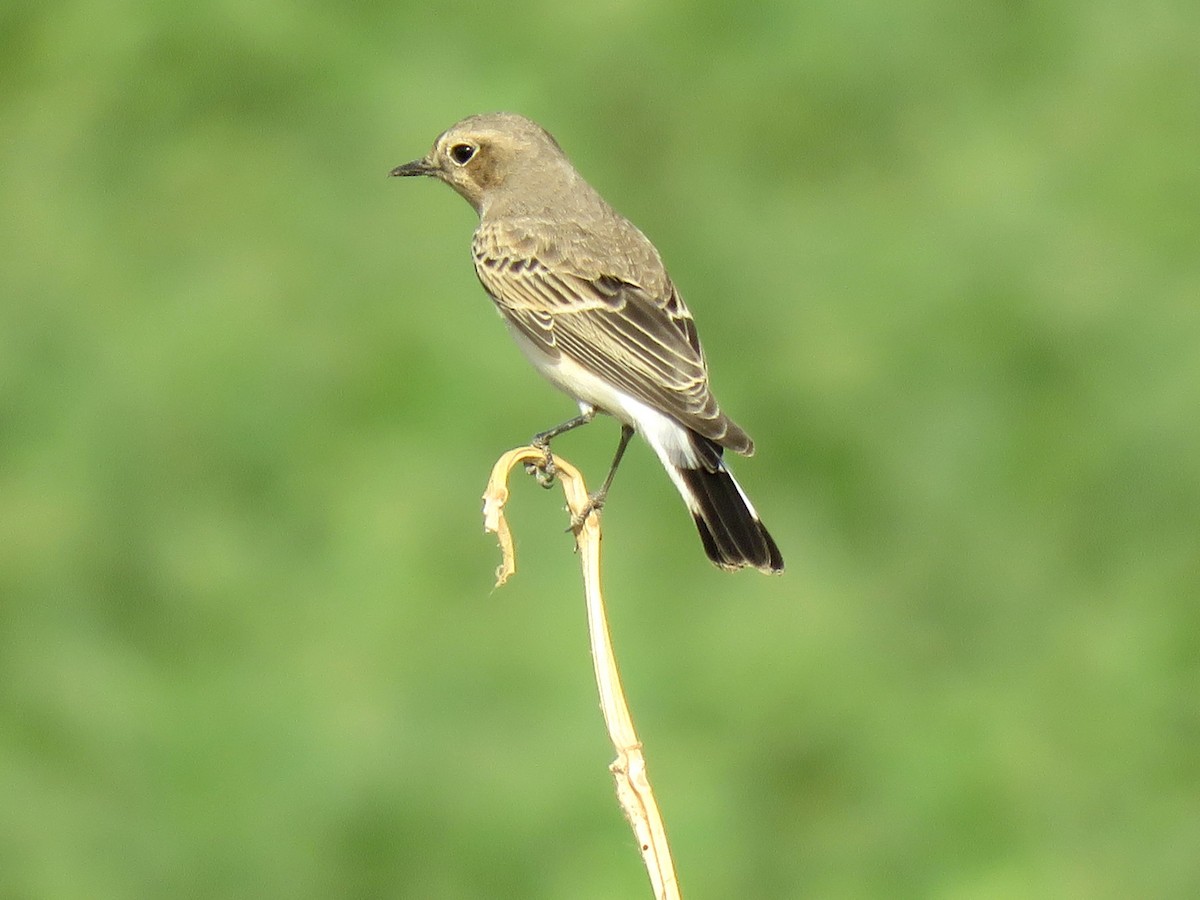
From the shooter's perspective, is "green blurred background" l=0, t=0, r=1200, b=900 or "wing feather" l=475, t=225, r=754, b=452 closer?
"wing feather" l=475, t=225, r=754, b=452

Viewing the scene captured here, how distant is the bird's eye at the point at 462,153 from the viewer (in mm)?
8969

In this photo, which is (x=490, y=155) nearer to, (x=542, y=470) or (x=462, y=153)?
(x=462, y=153)

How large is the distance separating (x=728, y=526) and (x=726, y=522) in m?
0.02

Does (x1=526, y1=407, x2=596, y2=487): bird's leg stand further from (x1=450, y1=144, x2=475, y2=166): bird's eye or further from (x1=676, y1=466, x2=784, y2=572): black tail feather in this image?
(x1=450, y1=144, x2=475, y2=166): bird's eye

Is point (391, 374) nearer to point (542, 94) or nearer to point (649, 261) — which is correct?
point (542, 94)

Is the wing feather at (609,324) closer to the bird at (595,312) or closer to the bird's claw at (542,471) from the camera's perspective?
→ the bird at (595,312)

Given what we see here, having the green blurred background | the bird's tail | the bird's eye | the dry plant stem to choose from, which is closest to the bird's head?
the bird's eye

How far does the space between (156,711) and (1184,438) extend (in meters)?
5.09

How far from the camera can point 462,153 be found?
900cm

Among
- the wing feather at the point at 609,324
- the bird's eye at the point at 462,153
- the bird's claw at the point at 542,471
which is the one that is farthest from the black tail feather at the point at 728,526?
the bird's eye at the point at 462,153

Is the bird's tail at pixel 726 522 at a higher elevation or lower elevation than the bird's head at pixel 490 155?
lower

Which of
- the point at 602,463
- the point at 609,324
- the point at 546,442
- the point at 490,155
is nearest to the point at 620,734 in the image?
the point at 546,442

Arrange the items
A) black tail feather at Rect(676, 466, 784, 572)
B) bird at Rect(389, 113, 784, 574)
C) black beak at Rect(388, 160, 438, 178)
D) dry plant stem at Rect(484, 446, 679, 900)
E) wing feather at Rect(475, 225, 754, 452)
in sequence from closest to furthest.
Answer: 1. dry plant stem at Rect(484, 446, 679, 900)
2. black tail feather at Rect(676, 466, 784, 572)
3. bird at Rect(389, 113, 784, 574)
4. wing feather at Rect(475, 225, 754, 452)
5. black beak at Rect(388, 160, 438, 178)

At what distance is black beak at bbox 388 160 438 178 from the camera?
889cm
